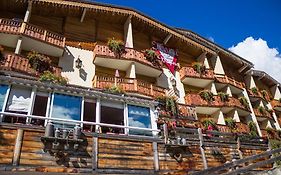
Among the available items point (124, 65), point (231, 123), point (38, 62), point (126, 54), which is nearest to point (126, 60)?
point (126, 54)

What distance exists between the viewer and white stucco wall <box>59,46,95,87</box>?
1846cm

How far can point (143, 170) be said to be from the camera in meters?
11.6

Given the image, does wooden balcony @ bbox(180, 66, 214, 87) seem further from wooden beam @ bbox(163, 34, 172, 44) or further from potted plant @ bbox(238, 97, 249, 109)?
potted plant @ bbox(238, 97, 249, 109)

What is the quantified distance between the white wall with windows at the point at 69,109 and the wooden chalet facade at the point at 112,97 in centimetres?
5

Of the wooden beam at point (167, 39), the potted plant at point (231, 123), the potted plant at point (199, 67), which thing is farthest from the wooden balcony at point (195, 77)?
the potted plant at point (231, 123)


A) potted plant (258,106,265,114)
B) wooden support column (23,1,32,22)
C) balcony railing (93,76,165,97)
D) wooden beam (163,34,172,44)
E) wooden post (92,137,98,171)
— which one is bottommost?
wooden post (92,137,98,171)

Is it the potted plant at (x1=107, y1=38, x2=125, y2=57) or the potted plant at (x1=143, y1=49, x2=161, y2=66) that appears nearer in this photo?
the potted plant at (x1=107, y1=38, x2=125, y2=57)

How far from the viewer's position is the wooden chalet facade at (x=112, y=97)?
10.5 m

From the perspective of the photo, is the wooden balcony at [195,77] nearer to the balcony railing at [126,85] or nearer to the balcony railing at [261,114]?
the balcony railing at [126,85]

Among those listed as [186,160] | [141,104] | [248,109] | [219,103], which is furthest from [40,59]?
[248,109]

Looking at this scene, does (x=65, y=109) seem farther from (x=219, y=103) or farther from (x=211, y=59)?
(x=211, y=59)

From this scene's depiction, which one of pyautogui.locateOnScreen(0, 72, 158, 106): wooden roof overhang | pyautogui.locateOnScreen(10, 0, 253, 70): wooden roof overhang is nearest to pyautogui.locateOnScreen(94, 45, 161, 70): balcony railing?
pyautogui.locateOnScreen(10, 0, 253, 70): wooden roof overhang

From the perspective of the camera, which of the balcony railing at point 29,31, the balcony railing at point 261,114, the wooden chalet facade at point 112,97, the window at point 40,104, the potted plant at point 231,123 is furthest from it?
the balcony railing at point 261,114

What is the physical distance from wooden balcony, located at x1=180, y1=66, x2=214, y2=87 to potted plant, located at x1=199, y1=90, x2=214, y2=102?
4.67ft
